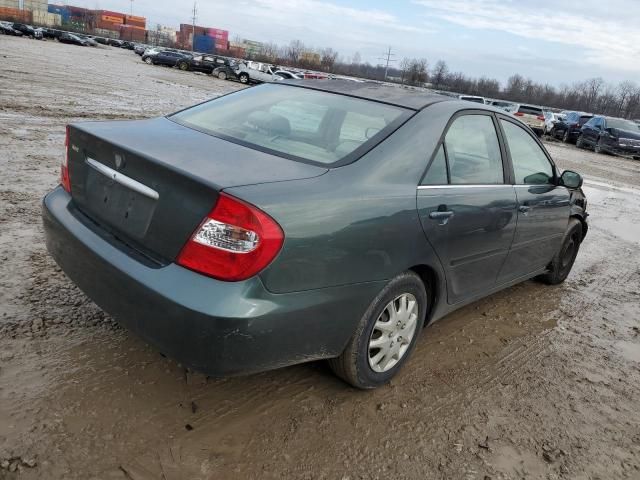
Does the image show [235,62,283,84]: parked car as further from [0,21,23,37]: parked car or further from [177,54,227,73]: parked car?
[0,21,23,37]: parked car

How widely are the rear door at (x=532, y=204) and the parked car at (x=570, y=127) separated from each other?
2372cm

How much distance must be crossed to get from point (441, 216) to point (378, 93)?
3.11 feet

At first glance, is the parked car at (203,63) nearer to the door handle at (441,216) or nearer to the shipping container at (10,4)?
the door handle at (441,216)

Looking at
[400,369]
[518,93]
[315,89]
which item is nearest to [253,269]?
[400,369]

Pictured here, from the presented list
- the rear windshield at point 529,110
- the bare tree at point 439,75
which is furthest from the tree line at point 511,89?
the rear windshield at point 529,110

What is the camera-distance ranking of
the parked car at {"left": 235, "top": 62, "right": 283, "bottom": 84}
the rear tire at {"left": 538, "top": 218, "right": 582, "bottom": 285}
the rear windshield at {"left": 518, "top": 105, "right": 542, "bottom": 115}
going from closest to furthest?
the rear tire at {"left": 538, "top": 218, "right": 582, "bottom": 285}, the rear windshield at {"left": 518, "top": 105, "right": 542, "bottom": 115}, the parked car at {"left": 235, "top": 62, "right": 283, "bottom": 84}

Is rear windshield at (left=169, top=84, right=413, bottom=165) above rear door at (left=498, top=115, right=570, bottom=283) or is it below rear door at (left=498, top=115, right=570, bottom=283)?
above

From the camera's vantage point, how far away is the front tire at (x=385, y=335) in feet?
8.77

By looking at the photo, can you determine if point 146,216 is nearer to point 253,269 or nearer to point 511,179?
point 253,269

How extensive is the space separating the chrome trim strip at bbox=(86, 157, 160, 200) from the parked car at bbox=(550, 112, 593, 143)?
1048 inches

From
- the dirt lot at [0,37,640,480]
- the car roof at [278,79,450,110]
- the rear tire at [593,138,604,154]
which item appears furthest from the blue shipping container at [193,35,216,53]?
the car roof at [278,79,450,110]

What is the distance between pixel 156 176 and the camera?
7.54 feet

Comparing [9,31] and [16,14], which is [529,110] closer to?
[9,31]

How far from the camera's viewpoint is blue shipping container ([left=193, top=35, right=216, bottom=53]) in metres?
99.5
